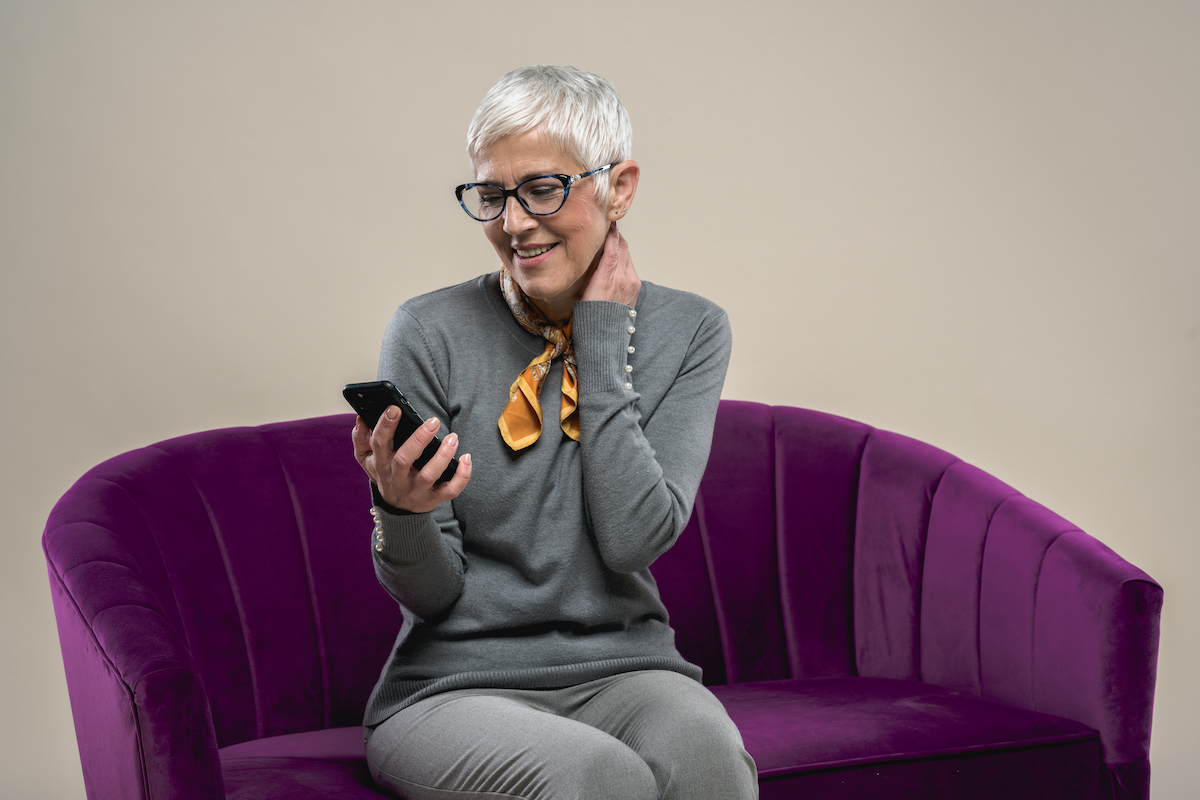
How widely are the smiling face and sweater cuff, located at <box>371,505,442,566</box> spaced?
0.39m

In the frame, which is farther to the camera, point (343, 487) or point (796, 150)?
point (796, 150)

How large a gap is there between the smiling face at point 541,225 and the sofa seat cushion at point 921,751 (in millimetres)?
816

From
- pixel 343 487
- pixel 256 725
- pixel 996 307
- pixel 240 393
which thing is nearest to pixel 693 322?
pixel 343 487

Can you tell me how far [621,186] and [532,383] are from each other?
0.34 metres

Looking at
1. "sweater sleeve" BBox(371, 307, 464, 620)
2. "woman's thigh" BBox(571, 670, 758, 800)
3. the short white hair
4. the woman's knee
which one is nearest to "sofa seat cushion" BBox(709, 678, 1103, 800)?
"woman's thigh" BBox(571, 670, 758, 800)

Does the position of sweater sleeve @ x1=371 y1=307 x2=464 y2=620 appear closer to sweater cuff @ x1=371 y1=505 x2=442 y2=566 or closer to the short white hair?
sweater cuff @ x1=371 y1=505 x2=442 y2=566

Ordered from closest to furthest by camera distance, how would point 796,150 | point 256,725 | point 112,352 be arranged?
point 256,725 → point 112,352 → point 796,150

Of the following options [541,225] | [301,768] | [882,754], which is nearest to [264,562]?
[301,768]

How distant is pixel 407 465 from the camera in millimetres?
1411

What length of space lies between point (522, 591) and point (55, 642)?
1645mm

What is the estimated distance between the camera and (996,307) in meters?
3.04

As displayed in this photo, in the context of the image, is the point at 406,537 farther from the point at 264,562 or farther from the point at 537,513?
the point at 264,562

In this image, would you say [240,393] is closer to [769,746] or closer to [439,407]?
[439,407]

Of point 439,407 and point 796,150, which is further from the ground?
point 796,150
